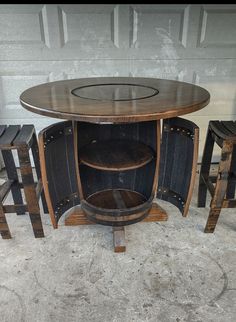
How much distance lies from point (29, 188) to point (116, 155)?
563 millimetres

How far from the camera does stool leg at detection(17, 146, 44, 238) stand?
1565 mm

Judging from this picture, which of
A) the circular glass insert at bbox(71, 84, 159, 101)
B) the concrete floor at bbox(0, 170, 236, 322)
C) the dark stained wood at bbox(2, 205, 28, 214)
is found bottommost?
the concrete floor at bbox(0, 170, 236, 322)

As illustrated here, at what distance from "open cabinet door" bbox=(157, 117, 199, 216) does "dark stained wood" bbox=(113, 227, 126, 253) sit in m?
0.45

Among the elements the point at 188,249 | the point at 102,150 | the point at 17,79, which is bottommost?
the point at 188,249

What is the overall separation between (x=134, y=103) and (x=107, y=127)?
587 mm

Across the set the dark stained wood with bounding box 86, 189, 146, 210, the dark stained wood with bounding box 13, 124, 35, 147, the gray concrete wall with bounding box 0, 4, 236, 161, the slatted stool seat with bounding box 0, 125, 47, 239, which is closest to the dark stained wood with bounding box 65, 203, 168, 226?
the dark stained wood with bounding box 86, 189, 146, 210

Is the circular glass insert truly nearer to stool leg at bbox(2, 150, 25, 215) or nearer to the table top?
the table top

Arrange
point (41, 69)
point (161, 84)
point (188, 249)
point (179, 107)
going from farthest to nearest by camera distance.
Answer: point (41, 69) → point (161, 84) → point (188, 249) → point (179, 107)

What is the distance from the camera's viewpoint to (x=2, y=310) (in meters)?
1.35

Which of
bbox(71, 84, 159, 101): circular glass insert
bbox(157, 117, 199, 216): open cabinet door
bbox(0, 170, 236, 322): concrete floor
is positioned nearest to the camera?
bbox(0, 170, 236, 322): concrete floor

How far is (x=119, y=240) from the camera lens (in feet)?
5.57

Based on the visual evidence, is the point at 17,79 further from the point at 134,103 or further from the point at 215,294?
the point at 215,294

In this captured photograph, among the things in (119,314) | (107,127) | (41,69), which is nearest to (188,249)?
(119,314)

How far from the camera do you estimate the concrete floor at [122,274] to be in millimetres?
1341
